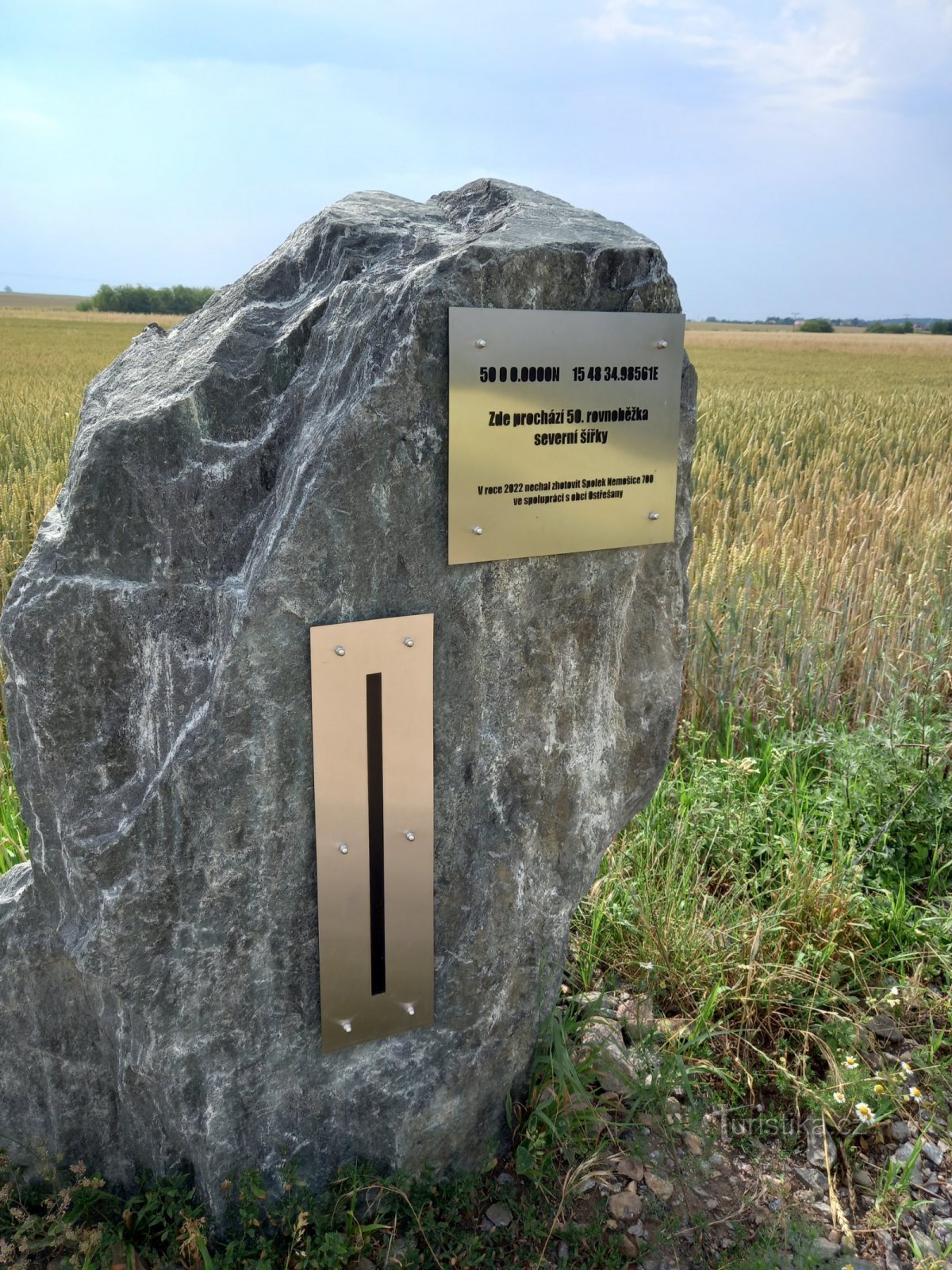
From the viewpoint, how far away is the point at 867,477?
705 centimetres

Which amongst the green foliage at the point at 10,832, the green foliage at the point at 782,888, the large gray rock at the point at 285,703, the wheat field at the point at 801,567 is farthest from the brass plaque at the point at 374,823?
the wheat field at the point at 801,567

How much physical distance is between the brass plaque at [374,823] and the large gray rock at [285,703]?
35 millimetres

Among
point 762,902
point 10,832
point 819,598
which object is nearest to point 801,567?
point 819,598

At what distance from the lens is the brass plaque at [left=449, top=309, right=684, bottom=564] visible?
5.78 feet

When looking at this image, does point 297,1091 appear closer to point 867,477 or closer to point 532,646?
point 532,646

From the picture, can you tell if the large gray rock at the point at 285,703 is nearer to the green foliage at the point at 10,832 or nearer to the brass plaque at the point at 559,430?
the brass plaque at the point at 559,430

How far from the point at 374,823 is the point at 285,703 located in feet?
1.05

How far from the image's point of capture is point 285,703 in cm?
173

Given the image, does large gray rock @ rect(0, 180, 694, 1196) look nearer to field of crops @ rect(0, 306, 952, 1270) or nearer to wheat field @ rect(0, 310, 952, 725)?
field of crops @ rect(0, 306, 952, 1270)

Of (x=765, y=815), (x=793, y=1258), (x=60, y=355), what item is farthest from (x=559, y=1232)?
(x=60, y=355)

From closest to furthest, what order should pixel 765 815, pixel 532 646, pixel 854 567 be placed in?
pixel 532 646 < pixel 765 815 < pixel 854 567

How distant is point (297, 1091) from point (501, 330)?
4.95ft

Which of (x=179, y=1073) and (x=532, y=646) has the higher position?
(x=532, y=646)

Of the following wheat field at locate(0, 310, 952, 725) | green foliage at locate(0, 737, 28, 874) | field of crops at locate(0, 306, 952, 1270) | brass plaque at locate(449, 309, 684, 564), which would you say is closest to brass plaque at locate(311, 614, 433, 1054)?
brass plaque at locate(449, 309, 684, 564)
